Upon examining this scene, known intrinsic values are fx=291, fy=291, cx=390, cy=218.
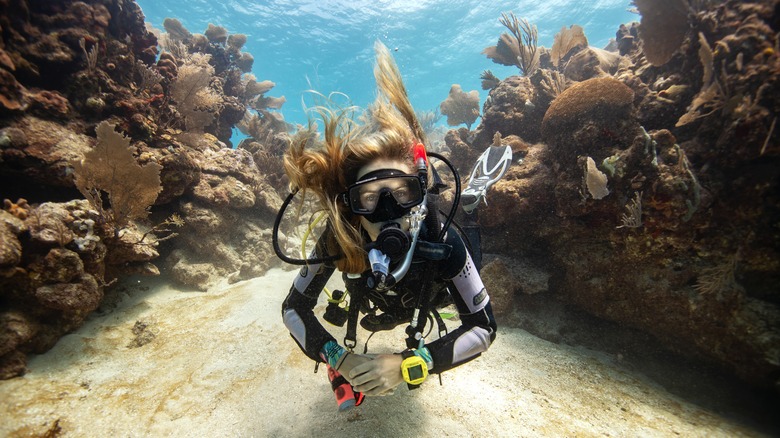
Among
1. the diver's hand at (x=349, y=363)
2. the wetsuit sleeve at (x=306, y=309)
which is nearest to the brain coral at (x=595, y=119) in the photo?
the wetsuit sleeve at (x=306, y=309)

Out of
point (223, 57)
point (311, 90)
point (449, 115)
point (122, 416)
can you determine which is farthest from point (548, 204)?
point (223, 57)

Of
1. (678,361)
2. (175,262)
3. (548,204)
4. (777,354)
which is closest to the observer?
(777,354)

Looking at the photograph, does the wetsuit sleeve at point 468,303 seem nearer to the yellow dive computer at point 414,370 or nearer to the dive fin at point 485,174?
the yellow dive computer at point 414,370

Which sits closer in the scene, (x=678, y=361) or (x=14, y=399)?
(x=14, y=399)

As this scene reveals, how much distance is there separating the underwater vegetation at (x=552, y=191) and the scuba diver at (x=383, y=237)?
7.95 ft

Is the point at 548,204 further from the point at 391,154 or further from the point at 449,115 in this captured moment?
the point at 449,115

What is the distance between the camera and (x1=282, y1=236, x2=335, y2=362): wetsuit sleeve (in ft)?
8.07

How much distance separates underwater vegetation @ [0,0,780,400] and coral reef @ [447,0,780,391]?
19mm

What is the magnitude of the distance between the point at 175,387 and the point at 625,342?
18.0 ft

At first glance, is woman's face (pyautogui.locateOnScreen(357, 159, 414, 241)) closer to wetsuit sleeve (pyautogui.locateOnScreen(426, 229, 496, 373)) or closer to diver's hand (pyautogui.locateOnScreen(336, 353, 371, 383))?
wetsuit sleeve (pyautogui.locateOnScreen(426, 229, 496, 373))

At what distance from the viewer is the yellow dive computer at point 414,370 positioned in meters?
1.97

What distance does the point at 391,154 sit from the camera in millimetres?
2516

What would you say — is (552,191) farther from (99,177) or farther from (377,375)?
(99,177)

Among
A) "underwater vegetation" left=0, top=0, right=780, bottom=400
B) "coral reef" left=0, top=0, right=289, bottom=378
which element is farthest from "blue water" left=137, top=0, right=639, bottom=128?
"underwater vegetation" left=0, top=0, right=780, bottom=400
